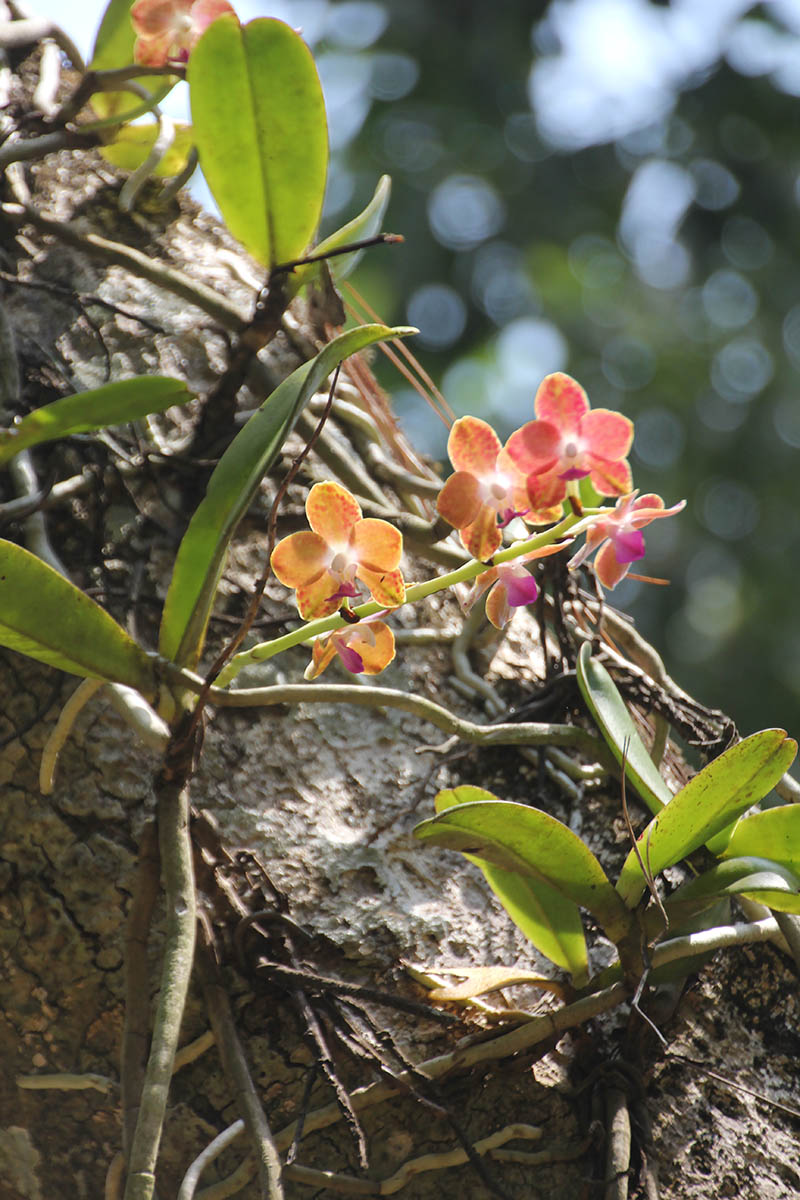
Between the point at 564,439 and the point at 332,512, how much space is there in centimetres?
12

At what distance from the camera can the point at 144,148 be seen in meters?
0.90

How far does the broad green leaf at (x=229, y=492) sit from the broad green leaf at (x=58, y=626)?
1.1 inches

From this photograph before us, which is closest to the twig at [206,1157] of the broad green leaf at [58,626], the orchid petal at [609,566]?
the broad green leaf at [58,626]

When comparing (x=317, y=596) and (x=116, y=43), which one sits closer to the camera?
(x=317, y=596)

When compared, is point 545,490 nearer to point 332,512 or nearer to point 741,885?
point 332,512

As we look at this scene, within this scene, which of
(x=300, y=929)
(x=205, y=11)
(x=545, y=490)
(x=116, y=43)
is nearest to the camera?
(x=545, y=490)

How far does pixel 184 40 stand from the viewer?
0.74m

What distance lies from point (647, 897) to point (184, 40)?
2.33ft

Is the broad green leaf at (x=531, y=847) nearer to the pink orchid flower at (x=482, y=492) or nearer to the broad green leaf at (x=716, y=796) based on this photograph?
the broad green leaf at (x=716, y=796)

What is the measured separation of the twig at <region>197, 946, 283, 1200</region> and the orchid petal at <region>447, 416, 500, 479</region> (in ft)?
1.06

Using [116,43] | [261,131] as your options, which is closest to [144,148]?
[116,43]

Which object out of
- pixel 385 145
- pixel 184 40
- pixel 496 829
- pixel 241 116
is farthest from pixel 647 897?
pixel 385 145

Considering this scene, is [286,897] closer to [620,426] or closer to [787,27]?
[620,426]

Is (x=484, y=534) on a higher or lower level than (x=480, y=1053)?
higher
